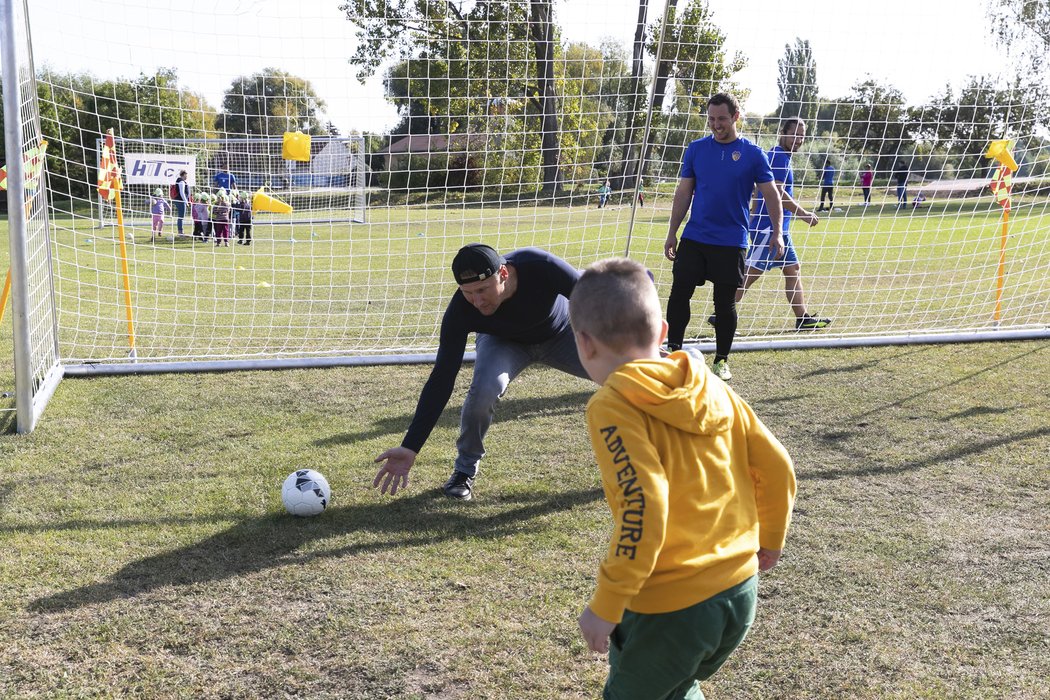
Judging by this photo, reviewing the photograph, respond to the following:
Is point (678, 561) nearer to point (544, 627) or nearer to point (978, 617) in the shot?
point (544, 627)

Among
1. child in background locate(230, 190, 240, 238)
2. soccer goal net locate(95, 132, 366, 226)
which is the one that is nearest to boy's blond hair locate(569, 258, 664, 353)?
soccer goal net locate(95, 132, 366, 226)

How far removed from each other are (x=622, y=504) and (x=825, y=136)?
24.8 feet

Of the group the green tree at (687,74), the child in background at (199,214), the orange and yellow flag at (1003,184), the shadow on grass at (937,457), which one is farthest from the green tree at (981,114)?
the child in background at (199,214)

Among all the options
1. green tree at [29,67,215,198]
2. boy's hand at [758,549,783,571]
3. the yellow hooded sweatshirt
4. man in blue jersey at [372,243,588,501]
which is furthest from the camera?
green tree at [29,67,215,198]

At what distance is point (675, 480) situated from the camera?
1.97 m

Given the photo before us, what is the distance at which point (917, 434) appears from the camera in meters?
5.60

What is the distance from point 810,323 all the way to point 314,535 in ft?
20.0

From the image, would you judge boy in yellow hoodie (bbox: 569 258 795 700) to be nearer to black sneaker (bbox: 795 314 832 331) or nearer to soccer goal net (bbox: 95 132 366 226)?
black sneaker (bbox: 795 314 832 331)

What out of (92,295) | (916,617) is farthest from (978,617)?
(92,295)

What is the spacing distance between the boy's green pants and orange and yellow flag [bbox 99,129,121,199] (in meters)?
6.38

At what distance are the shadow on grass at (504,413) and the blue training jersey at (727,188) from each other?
4.83 feet

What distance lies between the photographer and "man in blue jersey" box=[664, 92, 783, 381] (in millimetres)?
6137

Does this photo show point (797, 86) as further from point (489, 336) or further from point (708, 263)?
point (489, 336)

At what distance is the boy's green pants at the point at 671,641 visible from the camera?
2.01 metres
